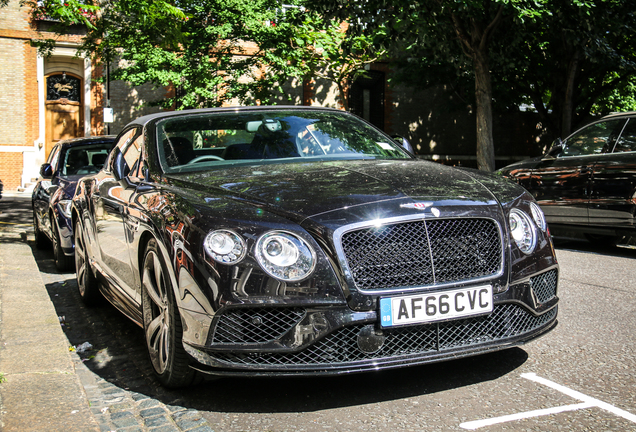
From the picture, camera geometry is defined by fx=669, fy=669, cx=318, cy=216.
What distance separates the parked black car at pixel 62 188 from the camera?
316 inches

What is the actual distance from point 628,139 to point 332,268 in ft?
23.2

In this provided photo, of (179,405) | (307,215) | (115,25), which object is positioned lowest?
(179,405)

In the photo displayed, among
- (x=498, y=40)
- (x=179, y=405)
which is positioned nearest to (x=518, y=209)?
(x=179, y=405)

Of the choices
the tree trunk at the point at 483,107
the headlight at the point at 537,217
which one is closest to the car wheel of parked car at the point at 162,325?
the headlight at the point at 537,217

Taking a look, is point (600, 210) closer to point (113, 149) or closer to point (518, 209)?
point (518, 209)

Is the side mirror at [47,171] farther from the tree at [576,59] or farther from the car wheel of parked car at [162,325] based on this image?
the tree at [576,59]

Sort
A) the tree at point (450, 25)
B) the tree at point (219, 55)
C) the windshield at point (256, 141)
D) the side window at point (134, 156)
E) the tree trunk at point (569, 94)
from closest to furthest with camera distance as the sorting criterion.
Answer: the windshield at point (256, 141), the side window at point (134, 156), the tree at point (450, 25), the tree at point (219, 55), the tree trunk at point (569, 94)

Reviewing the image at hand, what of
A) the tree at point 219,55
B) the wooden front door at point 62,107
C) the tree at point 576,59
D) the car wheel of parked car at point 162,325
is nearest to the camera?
the car wheel of parked car at point 162,325

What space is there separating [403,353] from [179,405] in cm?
122

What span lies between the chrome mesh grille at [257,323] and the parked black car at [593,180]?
6.83 meters

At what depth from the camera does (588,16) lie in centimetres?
1366

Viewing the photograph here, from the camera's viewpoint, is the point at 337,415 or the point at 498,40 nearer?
the point at 337,415

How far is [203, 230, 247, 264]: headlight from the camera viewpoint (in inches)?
126

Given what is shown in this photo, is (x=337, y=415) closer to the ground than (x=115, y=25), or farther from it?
closer to the ground
